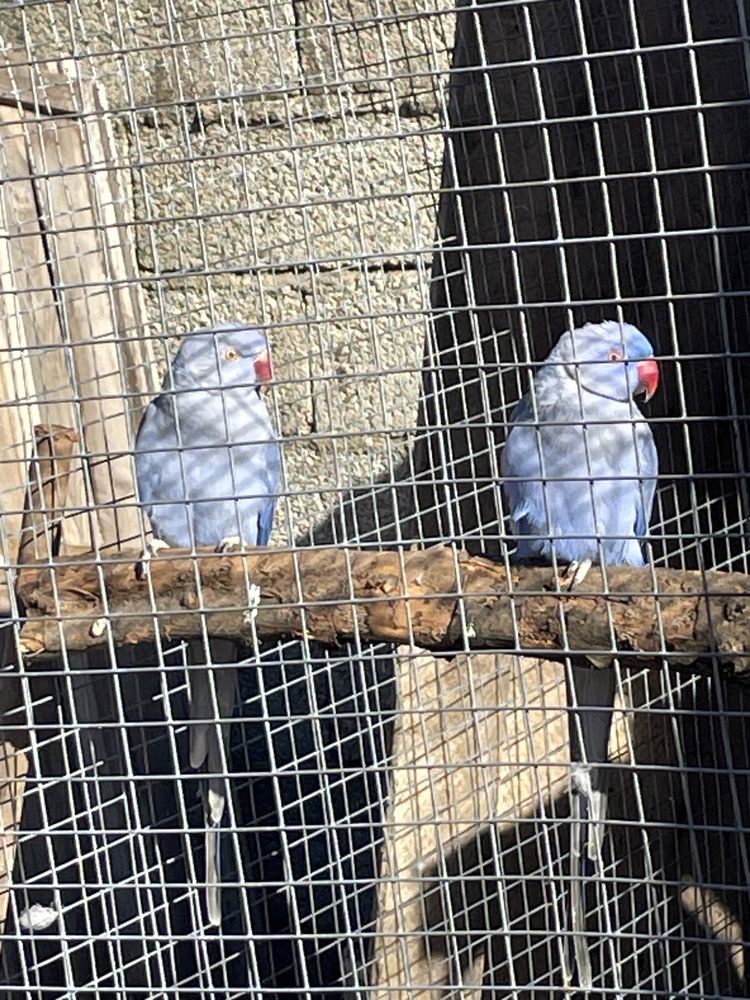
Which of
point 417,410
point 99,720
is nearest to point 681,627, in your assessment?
point 417,410

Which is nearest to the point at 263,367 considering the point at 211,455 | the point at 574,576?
the point at 211,455

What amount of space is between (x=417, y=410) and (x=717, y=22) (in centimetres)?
83

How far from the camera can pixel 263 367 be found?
2191mm

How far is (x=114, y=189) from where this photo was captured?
2.59 m

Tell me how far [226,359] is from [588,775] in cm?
90

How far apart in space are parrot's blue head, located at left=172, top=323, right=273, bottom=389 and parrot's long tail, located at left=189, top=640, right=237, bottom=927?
44 centimetres

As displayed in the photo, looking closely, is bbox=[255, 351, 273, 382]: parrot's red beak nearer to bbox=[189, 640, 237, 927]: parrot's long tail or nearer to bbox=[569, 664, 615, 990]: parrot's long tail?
bbox=[189, 640, 237, 927]: parrot's long tail

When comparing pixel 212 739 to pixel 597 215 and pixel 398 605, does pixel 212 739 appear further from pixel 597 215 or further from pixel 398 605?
pixel 597 215

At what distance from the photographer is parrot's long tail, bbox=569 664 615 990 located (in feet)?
5.55

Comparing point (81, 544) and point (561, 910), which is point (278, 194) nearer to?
point (81, 544)

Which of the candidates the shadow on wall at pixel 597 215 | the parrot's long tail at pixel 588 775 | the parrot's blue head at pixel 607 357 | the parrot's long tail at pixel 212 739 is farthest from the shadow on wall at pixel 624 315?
the parrot's long tail at pixel 212 739

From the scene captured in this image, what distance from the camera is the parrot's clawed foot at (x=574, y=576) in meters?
1.57

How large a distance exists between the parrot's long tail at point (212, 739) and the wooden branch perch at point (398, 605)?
0.13 m

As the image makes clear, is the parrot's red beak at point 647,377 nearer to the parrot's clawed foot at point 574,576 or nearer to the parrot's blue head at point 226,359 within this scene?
the parrot's clawed foot at point 574,576
